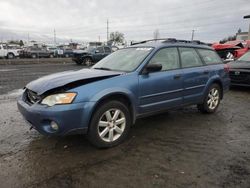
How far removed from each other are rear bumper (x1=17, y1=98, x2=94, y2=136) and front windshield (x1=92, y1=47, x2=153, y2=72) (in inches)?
48.8

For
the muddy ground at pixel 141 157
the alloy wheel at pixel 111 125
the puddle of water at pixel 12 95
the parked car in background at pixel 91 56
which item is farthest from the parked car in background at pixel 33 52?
the alloy wheel at pixel 111 125

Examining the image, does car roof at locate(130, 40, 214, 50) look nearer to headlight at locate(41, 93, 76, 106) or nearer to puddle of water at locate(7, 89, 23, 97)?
headlight at locate(41, 93, 76, 106)

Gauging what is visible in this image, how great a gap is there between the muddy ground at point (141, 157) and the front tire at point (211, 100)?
0.54 meters

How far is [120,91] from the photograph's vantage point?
388 centimetres

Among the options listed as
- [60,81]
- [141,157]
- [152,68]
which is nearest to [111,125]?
[141,157]

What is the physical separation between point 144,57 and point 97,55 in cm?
1740

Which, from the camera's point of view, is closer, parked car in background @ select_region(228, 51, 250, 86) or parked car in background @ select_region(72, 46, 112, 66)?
parked car in background @ select_region(228, 51, 250, 86)

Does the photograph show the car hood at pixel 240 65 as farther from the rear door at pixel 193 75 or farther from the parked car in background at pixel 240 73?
the rear door at pixel 193 75

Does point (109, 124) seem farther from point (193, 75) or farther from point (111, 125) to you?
point (193, 75)

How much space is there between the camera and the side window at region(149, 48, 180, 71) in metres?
4.64

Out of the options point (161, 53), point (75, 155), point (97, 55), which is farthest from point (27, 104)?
point (97, 55)

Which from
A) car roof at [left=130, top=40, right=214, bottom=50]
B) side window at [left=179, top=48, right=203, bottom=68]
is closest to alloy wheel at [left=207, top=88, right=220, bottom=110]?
side window at [left=179, top=48, right=203, bottom=68]

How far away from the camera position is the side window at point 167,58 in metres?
4.64

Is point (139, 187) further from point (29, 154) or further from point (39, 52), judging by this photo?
point (39, 52)
